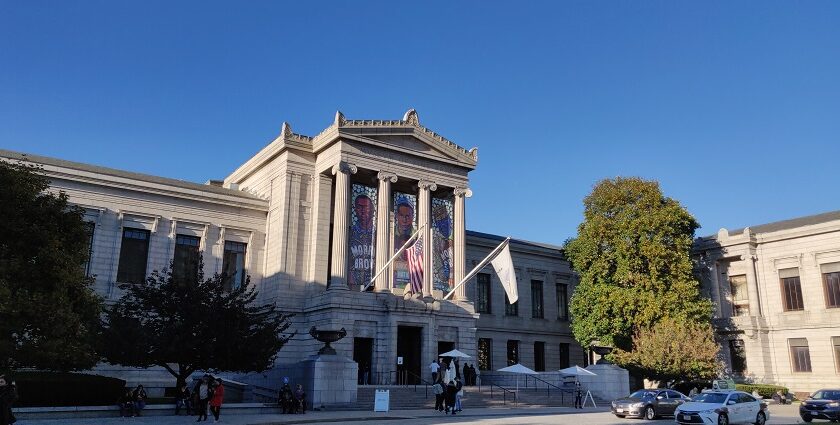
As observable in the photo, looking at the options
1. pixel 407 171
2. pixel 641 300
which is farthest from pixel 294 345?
pixel 641 300

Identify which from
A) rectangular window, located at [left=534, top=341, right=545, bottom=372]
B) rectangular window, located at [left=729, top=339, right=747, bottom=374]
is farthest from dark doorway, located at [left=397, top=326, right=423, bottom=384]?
rectangular window, located at [left=729, top=339, right=747, bottom=374]

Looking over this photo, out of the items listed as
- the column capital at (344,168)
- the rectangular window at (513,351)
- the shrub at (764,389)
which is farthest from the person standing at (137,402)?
the shrub at (764,389)

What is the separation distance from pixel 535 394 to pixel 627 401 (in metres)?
8.95

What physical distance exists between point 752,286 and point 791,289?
8.24 feet

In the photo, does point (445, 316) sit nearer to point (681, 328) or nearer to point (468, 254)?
point (468, 254)

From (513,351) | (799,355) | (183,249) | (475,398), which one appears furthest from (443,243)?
(799,355)

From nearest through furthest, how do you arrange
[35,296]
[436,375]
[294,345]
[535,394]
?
1. [35,296]
2. [436,375]
3. [535,394]
4. [294,345]

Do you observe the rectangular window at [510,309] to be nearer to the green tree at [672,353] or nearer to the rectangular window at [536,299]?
the rectangular window at [536,299]

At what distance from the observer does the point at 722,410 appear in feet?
73.0

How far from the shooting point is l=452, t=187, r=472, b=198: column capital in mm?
43250

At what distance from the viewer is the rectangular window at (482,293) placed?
49906mm

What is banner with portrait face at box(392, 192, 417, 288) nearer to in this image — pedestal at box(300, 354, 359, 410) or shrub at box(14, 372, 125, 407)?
pedestal at box(300, 354, 359, 410)

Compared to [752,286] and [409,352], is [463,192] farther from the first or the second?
[752,286]

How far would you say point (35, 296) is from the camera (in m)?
21.1
